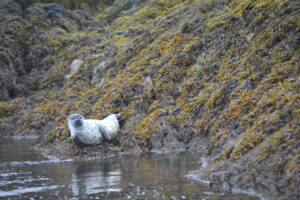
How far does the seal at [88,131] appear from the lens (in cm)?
991

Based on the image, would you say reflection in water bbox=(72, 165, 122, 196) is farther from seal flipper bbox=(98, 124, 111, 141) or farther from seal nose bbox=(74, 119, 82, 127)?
seal flipper bbox=(98, 124, 111, 141)

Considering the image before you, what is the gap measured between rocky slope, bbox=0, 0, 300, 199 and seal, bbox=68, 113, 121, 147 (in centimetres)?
25

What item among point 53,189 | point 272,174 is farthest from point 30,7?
point 272,174

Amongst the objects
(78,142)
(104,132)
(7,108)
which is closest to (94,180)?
(78,142)

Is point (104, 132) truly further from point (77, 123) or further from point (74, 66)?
point (74, 66)

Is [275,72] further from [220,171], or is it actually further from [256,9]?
[256,9]

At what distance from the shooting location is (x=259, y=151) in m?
6.07

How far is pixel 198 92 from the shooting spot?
37.3ft

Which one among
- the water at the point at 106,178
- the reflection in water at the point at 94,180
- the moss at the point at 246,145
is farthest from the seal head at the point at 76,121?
the moss at the point at 246,145

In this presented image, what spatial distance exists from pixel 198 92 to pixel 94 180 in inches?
211

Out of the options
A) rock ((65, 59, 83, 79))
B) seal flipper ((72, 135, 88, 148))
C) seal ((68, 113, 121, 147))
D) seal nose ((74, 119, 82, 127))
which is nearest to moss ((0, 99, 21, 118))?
rock ((65, 59, 83, 79))

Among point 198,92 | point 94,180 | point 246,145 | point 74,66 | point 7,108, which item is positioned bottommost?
point 94,180

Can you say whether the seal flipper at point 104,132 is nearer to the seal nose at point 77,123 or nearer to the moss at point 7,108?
the seal nose at point 77,123

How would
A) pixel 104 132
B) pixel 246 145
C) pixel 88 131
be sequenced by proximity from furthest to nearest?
pixel 104 132
pixel 88 131
pixel 246 145
